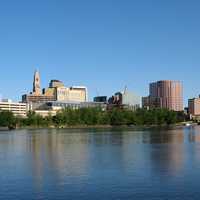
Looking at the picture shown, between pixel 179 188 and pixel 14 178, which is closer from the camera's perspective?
pixel 179 188

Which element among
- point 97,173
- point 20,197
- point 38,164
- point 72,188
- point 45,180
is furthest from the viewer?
point 38,164

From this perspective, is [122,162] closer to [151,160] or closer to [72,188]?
[151,160]

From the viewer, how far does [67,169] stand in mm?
40438

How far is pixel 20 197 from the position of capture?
29.0m

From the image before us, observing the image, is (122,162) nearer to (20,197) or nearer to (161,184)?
(161,184)

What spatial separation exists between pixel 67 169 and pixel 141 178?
25.8ft

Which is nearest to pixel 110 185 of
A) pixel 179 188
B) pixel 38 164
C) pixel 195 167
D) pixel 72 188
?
pixel 72 188

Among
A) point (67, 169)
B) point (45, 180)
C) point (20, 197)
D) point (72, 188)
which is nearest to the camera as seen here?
point (20, 197)

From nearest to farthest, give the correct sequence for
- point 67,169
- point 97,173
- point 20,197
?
1. point 20,197
2. point 97,173
3. point 67,169

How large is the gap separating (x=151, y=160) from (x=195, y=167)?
7182mm

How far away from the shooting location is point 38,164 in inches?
1794

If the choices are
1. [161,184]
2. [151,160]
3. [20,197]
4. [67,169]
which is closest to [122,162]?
[151,160]

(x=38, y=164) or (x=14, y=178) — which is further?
(x=38, y=164)

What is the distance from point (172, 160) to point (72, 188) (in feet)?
58.5
